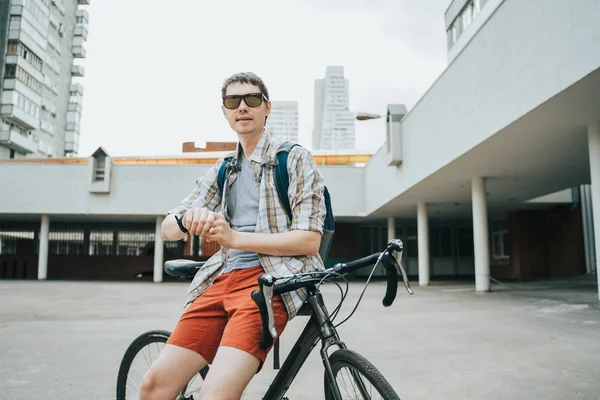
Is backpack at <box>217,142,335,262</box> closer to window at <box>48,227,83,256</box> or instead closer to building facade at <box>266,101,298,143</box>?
window at <box>48,227,83,256</box>

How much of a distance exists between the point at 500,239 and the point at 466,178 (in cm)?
1414

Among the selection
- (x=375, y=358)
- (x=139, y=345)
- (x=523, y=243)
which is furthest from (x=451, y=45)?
(x=139, y=345)

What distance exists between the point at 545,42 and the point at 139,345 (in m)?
7.69

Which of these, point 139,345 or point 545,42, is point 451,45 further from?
point 139,345

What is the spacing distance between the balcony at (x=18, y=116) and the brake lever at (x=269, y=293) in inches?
2029

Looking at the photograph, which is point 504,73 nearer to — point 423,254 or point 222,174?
point 222,174

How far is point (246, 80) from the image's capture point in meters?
1.98

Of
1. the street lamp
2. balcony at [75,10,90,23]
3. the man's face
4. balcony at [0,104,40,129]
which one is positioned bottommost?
the man's face

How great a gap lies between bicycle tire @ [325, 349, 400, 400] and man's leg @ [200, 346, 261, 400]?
327mm

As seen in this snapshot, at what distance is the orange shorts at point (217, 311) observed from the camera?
1707 mm

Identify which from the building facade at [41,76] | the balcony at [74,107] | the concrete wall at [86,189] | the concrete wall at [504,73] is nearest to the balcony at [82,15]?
the building facade at [41,76]

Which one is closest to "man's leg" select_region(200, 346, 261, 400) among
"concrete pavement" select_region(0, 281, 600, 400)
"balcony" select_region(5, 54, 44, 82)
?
"concrete pavement" select_region(0, 281, 600, 400)

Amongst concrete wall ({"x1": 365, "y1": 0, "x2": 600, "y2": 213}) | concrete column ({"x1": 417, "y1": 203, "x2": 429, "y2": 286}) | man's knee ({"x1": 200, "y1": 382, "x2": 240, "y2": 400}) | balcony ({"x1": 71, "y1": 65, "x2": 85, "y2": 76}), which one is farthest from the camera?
balcony ({"x1": 71, "y1": 65, "x2": 85, "y2": 76})

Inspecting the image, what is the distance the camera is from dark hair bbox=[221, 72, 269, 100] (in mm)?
1985
